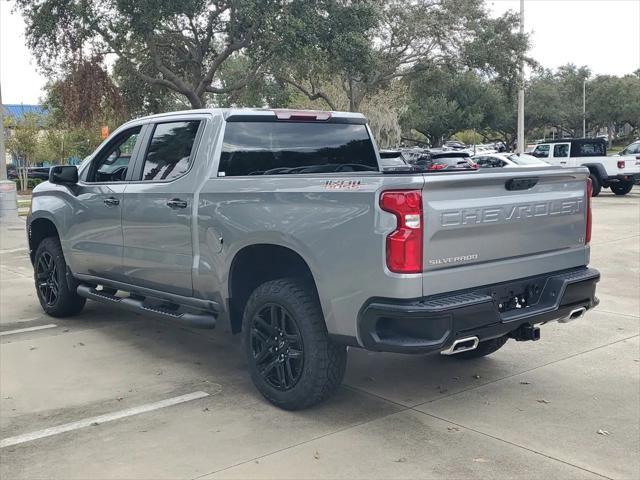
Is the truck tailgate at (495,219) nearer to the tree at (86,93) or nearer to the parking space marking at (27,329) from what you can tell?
the parking space marking at (27,329)

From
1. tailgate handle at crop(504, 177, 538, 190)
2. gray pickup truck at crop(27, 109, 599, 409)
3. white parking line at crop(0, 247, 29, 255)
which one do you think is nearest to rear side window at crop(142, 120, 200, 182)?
gray pickup truck at crop(27, 109, 599, 409)

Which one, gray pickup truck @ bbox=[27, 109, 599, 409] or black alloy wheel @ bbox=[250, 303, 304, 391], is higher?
gray pickup truck @ bbox=[27, 109, 599, 409]

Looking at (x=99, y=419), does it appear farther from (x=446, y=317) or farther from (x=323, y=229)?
(x=446, y=317)

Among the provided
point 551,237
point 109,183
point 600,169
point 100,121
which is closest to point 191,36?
point 100,121

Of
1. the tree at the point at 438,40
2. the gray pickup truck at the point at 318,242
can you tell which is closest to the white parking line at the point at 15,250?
the gray pickup truck at the point at 318,242

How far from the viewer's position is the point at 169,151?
18.8 ft

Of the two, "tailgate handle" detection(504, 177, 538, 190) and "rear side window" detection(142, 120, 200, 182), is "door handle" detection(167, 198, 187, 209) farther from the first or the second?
"tailgate handle" detection(504, 177, 538, 190)

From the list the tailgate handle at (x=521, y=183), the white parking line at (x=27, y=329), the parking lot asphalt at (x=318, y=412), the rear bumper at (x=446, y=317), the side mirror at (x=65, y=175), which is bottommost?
the parking lot asphalt at (x=318, y=412)

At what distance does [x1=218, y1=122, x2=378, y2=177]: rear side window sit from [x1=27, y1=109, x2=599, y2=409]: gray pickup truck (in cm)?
1

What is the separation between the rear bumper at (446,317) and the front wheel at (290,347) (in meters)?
0.43

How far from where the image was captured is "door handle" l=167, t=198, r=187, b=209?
5.29 metres

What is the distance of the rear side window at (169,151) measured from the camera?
552cm

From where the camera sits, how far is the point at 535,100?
66.4 meters

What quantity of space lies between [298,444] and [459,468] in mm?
948
